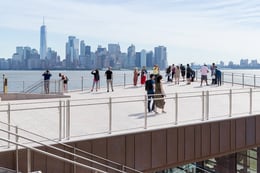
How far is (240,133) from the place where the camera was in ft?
42.3

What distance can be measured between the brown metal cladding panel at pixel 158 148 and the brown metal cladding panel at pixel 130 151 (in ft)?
2.32

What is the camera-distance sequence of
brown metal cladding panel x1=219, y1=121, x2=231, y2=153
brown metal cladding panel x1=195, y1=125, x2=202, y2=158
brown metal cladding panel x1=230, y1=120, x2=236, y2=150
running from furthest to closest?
brown metal cladding panel x1=230, y1=120, x2=236, y2=150 < brown metal cladding panel x1=219, y1=121, x2=231, y2=153 < brown metal cladding panel x1=195, y1=125, x2=202, y2=158

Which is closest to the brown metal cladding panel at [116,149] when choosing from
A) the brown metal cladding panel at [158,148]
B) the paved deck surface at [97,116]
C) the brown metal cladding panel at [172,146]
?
the paved deck surface at [97,116]

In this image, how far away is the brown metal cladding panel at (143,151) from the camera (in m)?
10.4

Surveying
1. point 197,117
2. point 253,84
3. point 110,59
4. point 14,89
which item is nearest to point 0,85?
point 14,89

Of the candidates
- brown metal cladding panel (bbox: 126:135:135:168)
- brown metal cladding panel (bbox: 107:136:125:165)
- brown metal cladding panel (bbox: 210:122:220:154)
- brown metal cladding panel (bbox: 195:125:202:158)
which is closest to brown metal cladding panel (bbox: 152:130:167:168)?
brown metal cladding panel (bbox: 126:135:135:168)

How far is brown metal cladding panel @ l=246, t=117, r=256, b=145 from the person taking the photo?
42.9 ft

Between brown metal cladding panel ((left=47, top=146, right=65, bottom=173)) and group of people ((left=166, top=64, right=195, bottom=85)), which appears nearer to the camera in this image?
brown metal cladding panel ((left=47, top=146, right=65, bottom=173))

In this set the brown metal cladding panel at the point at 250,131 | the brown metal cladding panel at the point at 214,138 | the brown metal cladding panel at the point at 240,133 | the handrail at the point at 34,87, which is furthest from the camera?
the handrail at the point at 34,87

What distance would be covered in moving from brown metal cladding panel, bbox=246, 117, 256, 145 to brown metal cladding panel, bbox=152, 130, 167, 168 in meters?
3.73

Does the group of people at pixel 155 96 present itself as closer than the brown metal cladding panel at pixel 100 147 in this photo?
No

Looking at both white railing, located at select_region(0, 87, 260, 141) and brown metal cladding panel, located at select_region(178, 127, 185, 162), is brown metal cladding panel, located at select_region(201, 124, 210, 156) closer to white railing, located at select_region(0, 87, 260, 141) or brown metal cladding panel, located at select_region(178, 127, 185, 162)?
white railing, located at select_region(0, 87, 260, 141)

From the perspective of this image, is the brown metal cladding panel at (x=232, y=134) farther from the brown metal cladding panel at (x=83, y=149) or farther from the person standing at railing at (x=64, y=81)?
the person standing at railing at (x=64, y=81)

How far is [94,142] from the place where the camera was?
9.59 m
